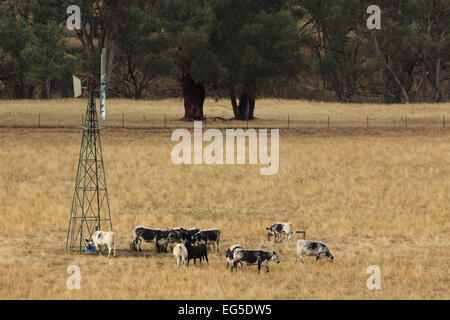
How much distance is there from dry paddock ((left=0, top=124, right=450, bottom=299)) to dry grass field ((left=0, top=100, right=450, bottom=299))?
0.06 meters

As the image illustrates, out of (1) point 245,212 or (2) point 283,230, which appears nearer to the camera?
(2) point 283,230

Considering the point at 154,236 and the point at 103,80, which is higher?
the point at 103,80

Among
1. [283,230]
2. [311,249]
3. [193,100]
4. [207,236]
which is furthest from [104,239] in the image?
[193,100]

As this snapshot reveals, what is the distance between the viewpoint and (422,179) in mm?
41469

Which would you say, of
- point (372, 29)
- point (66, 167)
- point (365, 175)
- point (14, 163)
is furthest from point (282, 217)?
point (372, 29)

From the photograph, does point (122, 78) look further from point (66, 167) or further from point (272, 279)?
point (272, 279)

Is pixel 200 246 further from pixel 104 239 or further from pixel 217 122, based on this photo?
pixel 217 122

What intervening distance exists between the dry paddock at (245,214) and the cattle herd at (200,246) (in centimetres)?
37

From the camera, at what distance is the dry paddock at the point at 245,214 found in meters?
20.5

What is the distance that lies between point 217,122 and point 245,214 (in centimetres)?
4179

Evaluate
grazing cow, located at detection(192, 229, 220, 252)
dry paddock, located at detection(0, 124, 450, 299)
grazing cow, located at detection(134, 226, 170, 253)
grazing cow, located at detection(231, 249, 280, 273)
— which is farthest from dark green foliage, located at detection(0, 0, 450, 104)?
grazing cow, located at detection(231, 249, 280, 273)

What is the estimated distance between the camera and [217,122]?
7344cm

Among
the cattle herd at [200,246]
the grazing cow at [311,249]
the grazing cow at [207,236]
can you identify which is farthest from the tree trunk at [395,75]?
the grazing cow at [311,249]

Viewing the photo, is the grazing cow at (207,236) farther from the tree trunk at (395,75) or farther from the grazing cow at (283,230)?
the tree trunk at (395,75)
